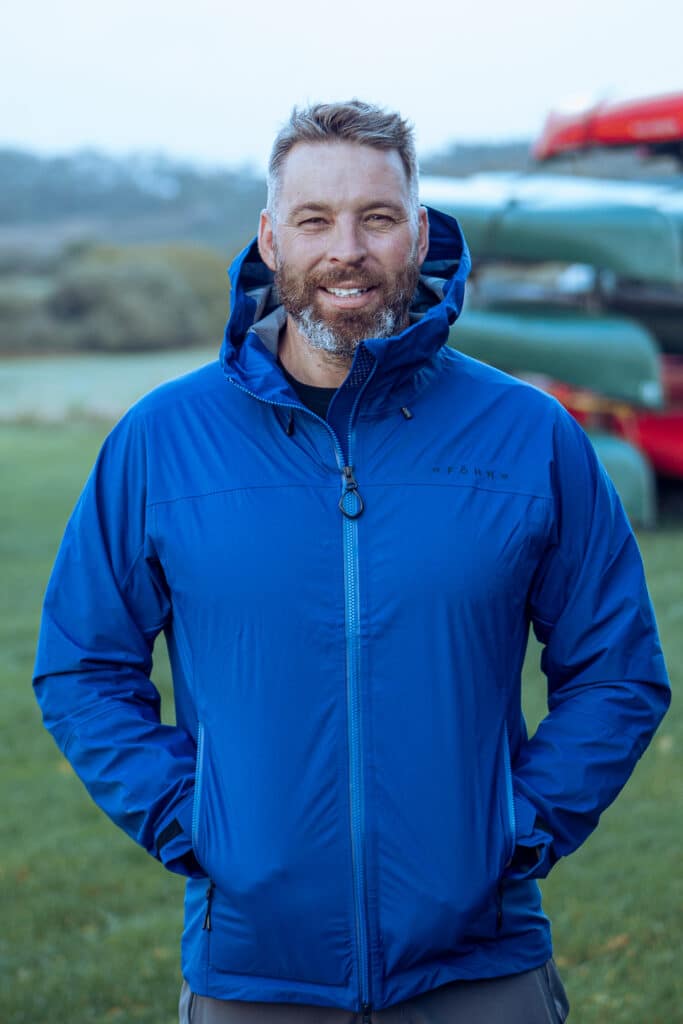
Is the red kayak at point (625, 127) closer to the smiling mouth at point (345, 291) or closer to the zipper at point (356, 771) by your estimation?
the smiling mouth at point (345, 291)

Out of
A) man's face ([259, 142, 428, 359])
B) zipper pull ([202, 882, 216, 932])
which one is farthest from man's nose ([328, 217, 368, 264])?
zipper pull ([202, 882, 216, 932])

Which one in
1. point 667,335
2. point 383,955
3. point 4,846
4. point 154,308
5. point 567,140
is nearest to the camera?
point 383,955

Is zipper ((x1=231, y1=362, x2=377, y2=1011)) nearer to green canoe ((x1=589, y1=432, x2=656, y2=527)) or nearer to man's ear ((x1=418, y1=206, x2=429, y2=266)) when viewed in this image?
man's ear ((x1=418, y1=206, x2=429, y2=266))

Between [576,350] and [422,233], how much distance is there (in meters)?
11.0

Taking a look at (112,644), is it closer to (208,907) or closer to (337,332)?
(208,907)

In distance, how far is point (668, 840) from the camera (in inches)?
223

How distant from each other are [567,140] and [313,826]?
16018 mm

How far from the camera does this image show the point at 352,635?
2.22 meters

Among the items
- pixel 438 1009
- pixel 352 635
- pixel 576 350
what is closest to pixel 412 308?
pixel 352 635

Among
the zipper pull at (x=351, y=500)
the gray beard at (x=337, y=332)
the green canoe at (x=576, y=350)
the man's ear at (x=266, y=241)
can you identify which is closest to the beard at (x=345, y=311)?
the gray beard at (x=337, y=332)

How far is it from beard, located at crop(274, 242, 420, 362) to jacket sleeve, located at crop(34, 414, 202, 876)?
0.35m

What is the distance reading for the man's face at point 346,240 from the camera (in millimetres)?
2367

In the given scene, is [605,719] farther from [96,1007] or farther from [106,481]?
[96,1007]

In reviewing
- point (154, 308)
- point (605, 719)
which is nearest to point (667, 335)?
point (605, 719)
